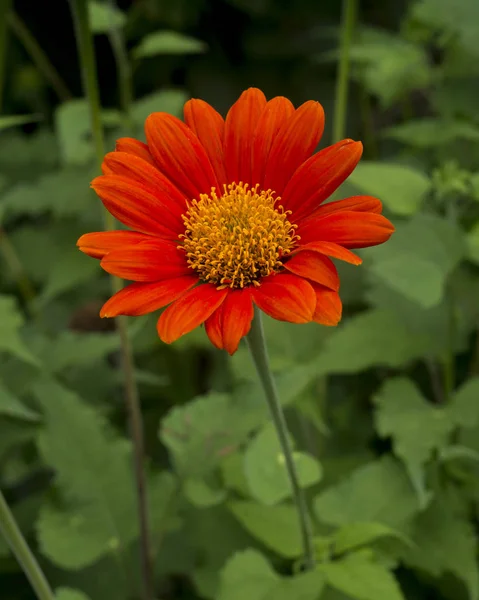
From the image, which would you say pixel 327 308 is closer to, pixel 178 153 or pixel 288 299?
pixel 288 299

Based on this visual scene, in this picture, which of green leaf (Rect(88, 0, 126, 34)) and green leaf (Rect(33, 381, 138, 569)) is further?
green leaf (Rect(88, 0, 126, 34))

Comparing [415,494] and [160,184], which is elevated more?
[160,184]

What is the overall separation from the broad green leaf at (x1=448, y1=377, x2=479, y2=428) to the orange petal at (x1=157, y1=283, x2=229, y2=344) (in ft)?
1.39

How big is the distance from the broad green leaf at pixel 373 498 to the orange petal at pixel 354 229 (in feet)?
1.24

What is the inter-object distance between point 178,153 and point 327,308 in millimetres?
207

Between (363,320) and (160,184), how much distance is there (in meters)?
0.47

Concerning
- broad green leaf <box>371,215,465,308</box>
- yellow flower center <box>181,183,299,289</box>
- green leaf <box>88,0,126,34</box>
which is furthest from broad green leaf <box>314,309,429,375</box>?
green leaf <box>88,0,126,34</box>

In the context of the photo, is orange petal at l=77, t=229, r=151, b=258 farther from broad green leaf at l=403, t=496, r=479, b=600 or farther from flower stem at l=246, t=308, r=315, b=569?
broad green leaf at l=403, t=496, r=479, b=600

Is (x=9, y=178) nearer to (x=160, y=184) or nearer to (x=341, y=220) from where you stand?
(x=160, y=184)

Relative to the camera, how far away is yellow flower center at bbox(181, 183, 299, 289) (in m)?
0.63

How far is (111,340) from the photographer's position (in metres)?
1.06

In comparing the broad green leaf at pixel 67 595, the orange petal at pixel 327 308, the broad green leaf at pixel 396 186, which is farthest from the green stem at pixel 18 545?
the broad green leaf at pixel 396 186

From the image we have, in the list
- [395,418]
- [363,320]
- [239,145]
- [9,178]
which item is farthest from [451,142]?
[9,178]

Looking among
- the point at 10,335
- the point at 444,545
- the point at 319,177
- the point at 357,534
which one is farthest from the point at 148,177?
the point at 444,545
